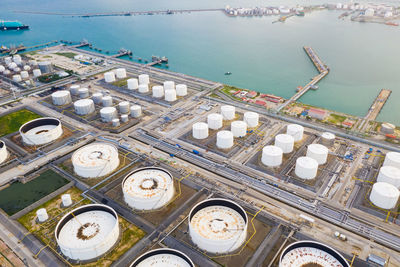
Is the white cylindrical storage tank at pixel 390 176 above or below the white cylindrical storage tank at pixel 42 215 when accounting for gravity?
above

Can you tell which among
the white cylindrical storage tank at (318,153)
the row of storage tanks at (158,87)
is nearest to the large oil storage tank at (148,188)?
the white cylindrical storage tank at (318,153)

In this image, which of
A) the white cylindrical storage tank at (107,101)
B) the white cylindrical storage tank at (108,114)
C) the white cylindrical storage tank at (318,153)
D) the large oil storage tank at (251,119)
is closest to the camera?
the white cylindrical storage tank at (318,153)

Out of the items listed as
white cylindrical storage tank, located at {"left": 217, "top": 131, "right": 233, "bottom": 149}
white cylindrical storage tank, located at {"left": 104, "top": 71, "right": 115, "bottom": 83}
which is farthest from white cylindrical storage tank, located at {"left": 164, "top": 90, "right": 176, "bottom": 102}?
white cylindrical storage tank, located at {"left": 217, "top": 131, "right": 233, "bottom": 149}

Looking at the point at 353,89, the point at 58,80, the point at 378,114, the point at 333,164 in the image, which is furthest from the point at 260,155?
the point at 58,80

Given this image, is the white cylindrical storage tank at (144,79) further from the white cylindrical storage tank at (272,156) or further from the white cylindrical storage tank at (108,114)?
the white cylindrical storage tank at (272,156)

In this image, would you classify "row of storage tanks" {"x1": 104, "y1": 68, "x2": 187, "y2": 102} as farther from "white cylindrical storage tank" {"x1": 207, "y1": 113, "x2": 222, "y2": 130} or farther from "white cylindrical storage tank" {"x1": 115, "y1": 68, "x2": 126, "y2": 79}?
"white cylindrical storage tank" {"x1": 207, "y1": 113, "x2": 222, "y2": 130}

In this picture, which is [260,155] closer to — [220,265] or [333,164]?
[333,164]
